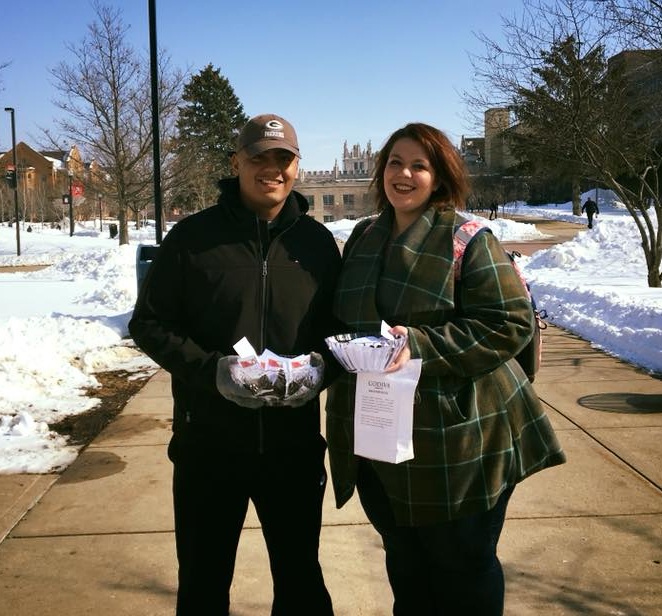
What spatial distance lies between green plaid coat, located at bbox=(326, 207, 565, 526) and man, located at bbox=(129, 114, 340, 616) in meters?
0.21

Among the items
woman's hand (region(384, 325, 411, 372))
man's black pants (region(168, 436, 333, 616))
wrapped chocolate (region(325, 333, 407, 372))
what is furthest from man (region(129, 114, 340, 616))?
woman's hand (region(384, 325, 411, 372))

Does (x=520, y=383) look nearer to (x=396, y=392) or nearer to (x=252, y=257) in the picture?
(x=396, y=392)

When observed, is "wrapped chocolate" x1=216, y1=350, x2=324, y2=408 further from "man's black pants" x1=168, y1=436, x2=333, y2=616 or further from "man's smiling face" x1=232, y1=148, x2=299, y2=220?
"man's smiling face" x1=232, y1=148, x2=299, y2=220

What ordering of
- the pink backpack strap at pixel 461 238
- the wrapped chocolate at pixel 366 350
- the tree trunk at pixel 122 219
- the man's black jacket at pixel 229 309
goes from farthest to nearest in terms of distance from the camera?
the tree trunk at pixel 122 219
the man's black jacket at pixel 229 309
the pink backpack strap at pixel 461 238
the wrapped chocolate at pixel 366 350

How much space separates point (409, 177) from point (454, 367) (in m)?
0.65

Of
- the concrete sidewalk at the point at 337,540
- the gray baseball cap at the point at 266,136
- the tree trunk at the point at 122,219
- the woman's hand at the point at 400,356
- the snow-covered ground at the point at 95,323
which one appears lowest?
the concrete sidewalk at the point at 337,540

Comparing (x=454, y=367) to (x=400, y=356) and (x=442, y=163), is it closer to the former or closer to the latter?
(x=400, y=356)

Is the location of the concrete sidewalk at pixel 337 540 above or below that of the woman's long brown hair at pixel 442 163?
below

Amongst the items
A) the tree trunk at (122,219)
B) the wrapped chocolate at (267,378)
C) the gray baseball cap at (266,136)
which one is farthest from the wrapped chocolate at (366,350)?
the tree trunk at (122,219)

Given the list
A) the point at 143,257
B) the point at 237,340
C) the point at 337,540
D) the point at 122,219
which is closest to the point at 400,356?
the point at 237,340

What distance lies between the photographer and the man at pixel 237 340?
2240 millimetres

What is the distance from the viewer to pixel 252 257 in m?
2.29

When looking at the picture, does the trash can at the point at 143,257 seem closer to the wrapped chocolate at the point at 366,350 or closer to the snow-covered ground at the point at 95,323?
the snow-covered ground at the point at 95,323

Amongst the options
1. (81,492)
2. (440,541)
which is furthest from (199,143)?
(440,541)
